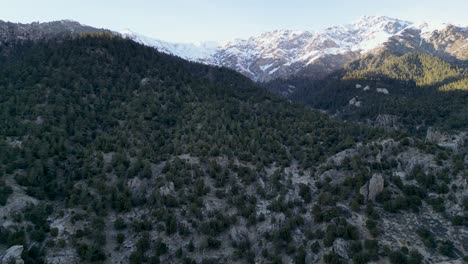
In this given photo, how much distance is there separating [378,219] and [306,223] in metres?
10.9

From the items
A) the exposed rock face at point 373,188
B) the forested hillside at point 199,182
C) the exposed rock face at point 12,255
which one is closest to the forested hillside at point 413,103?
the forested hillside at point 199,182

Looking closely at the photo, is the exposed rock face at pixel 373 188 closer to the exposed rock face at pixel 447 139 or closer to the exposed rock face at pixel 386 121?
the exposed rock face at pixel 447 139

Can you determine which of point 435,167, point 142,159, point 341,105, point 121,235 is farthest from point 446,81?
point 121,235

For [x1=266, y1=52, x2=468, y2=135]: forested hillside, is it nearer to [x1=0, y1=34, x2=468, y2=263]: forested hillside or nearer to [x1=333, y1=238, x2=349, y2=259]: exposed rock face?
[x1=0, y1=34, x2=468, y2=263]: forested hillside

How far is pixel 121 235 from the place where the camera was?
56875 mm

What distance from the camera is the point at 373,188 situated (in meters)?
60.9

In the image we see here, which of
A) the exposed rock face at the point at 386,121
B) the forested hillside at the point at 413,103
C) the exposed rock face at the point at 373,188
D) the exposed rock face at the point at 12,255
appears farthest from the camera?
the exposed rock face at the point at 386,121

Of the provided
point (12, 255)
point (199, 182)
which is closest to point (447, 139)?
point (199, 182)

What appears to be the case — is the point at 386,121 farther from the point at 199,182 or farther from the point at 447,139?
the point at 199,182

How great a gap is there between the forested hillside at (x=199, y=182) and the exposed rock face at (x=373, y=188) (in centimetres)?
21

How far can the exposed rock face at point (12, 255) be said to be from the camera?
45531 millimetres

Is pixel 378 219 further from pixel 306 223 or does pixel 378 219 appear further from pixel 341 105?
pixel 341 105

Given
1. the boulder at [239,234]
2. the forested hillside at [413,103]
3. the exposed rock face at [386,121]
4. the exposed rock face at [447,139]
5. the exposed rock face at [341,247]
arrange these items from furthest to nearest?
the exposed rock face at [386,121]
the forested hillside at [413,103]
the exposed rock face at [447,139]
the boulder at [239,234]
the exposed rock face at [341,247]

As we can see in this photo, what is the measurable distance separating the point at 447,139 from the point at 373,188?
6086cm
